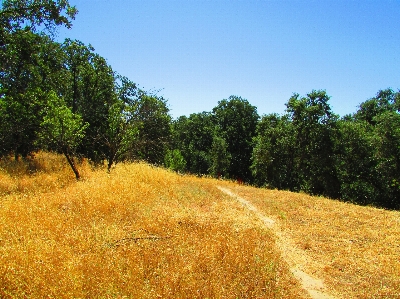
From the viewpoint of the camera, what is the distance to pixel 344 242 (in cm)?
693

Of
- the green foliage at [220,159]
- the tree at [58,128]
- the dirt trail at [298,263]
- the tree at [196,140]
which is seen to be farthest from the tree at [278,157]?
the tree at [58,128]

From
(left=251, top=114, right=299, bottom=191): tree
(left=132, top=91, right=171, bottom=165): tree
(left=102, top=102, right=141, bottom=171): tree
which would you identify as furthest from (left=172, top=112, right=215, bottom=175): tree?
(left=102, top=102, right=141, bottom=171): tree

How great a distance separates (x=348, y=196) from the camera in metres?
23.9

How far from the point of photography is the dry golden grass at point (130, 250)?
3873 millimetres

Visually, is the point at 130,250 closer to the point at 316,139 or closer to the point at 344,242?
the point at 344,242

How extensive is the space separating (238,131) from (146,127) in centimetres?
2019

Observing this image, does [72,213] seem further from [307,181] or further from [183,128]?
[183,128]

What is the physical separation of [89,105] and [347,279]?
18697 mm

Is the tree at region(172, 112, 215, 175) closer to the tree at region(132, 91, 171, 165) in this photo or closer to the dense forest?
the dense forest

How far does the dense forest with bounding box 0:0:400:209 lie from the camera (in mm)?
11664

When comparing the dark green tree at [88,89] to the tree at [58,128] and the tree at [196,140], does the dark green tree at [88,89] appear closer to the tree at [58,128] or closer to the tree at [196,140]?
Result: the tree at [58,128]

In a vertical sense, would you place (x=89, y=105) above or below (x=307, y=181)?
above

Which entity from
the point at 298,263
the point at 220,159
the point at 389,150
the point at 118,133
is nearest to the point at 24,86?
the point at 118,133

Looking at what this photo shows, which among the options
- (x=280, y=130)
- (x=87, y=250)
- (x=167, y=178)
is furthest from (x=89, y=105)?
(x=280, y=130)
